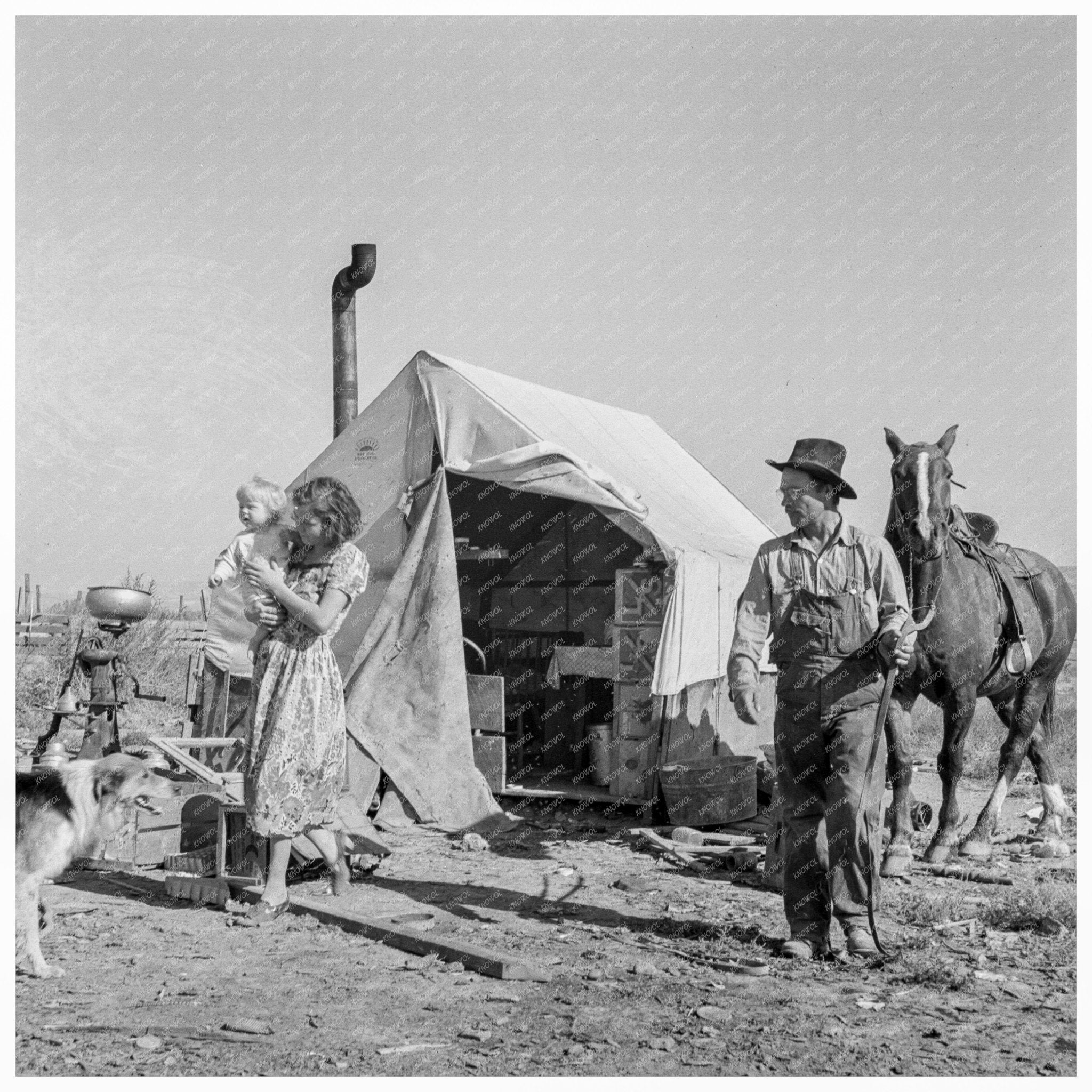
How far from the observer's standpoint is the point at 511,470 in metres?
8.99

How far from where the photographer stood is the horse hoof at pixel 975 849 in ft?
23.2

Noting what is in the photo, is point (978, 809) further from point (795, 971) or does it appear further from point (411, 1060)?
point (411, 1060)

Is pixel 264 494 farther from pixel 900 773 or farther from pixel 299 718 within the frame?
pixel 900 773

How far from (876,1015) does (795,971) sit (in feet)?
1.72

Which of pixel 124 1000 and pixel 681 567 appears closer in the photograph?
pixel 124 1000

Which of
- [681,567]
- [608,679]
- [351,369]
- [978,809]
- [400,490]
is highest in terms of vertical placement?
[351,369]

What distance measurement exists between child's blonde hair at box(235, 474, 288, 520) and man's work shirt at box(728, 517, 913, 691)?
2.50m

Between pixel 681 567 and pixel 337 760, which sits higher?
pixel 681 567

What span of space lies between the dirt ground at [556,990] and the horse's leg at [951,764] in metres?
0.54

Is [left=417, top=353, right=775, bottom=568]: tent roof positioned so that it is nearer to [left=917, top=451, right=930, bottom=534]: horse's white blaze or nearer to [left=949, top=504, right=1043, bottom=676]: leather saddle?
[left=949, top=504, right=1043, bottom=676]: leather saddle

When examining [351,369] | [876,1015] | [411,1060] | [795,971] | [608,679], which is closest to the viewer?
[411,1060]

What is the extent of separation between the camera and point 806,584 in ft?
15.9

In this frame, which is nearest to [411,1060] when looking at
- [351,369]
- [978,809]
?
[978,809]

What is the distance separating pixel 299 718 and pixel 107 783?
94 centimetres
